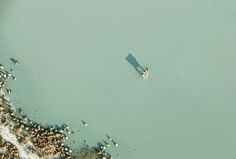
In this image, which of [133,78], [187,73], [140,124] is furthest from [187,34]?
[140,124]

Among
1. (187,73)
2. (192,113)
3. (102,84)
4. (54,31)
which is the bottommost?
(192,113)

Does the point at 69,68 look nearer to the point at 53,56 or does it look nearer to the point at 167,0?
the point at 53,56

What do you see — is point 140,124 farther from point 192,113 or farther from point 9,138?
point 9,138

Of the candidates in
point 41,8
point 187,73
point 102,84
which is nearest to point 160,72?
point 187,73

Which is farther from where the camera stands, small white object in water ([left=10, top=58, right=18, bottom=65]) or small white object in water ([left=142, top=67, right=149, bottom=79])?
small white object in water ([left=10, top=58, right=18, bottom=65])

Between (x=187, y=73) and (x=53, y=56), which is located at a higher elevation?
(x=53, y=56)

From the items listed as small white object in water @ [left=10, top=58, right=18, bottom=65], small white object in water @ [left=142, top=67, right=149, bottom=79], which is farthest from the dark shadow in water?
small white object in water @ [left=10, top=58, right=18, bottom=65]

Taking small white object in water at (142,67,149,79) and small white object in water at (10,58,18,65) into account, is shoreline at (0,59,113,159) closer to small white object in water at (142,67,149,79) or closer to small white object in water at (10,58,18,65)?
small white object in water at (10,58,18,65)

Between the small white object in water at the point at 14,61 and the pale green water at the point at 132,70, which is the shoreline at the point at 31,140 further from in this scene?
the small white object in water at the point at 14,61
